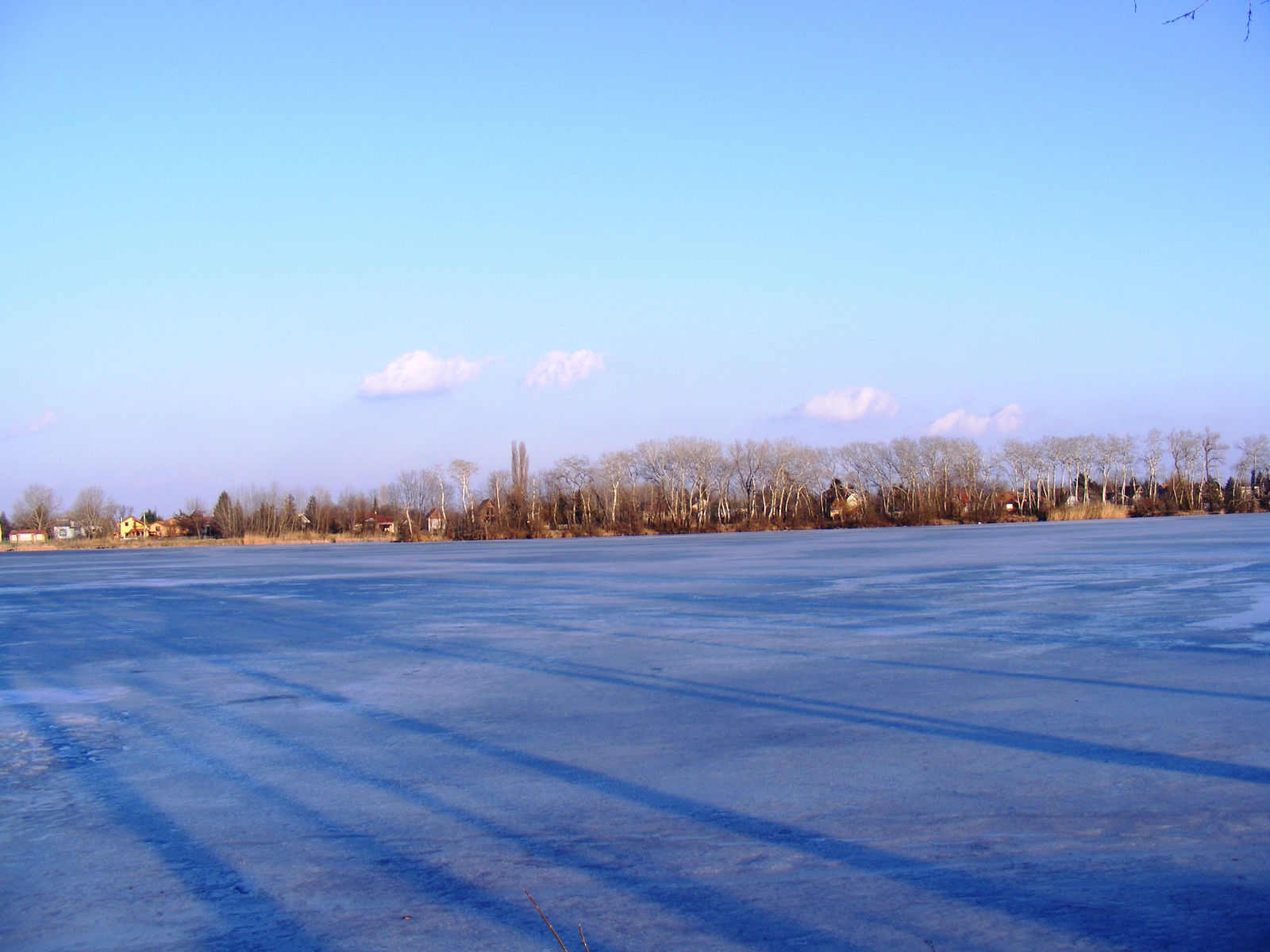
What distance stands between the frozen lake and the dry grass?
181ft

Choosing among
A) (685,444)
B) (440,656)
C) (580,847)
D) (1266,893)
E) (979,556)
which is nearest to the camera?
(1266,893)

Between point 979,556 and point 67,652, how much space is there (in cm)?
1722

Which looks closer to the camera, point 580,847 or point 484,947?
point 484,947

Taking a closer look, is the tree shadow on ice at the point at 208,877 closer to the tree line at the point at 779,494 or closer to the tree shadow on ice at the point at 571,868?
the tree shadow on ice at the point at 571,868

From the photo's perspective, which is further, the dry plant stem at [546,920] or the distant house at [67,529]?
the distant house at [67,529]

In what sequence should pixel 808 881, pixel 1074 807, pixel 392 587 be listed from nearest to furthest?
pixel 808 881, pixel 1074 807, pixel 392 587

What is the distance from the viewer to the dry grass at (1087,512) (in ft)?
197

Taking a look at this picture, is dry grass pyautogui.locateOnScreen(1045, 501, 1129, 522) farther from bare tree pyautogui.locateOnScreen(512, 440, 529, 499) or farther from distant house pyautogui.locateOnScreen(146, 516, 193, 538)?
distant house pyautogui.locateOnScreen(146, 516, 193, 538)

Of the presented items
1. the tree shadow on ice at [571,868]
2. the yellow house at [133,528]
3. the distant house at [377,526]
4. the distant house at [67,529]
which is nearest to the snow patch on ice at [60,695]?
the tree shadow on ice at [571,868]

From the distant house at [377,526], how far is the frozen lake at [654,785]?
56168 mm

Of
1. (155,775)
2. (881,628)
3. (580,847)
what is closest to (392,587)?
(881,628)

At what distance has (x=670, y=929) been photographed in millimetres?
2650

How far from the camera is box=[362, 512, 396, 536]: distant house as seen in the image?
67.9 metres

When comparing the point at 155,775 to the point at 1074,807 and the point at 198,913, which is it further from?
the point at 1074,807
